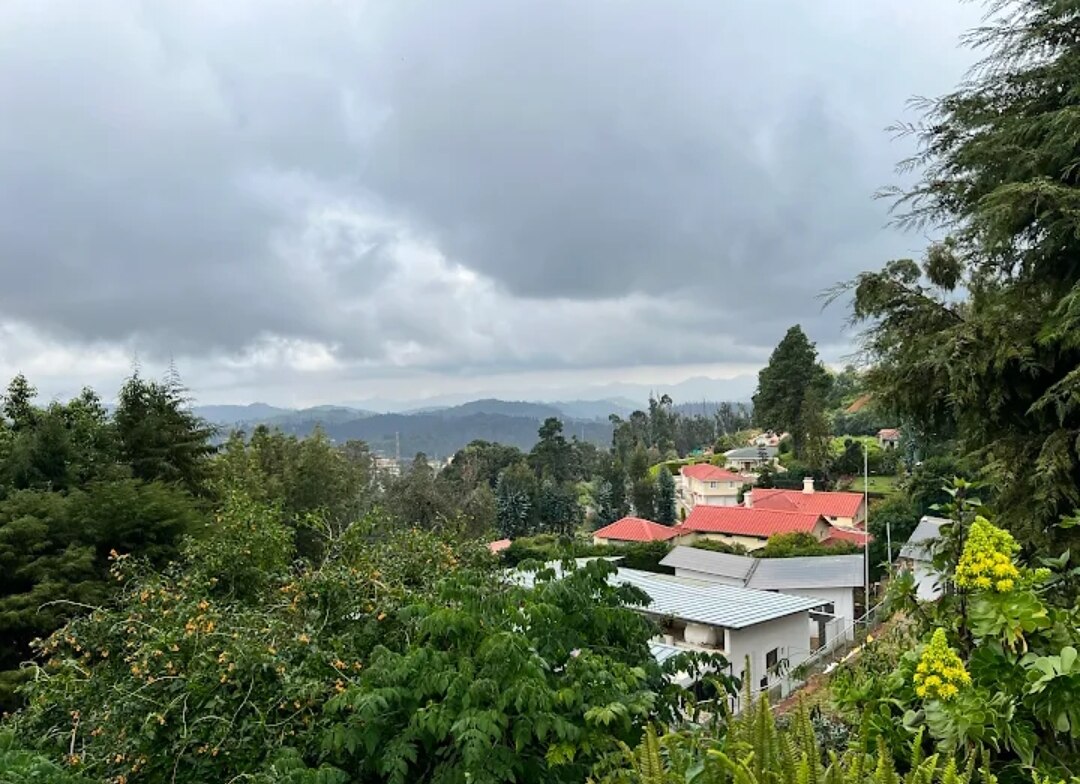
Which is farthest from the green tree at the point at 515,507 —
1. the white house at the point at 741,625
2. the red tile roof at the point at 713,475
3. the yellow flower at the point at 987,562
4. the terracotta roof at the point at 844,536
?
the yellow flower at the point at 987,562

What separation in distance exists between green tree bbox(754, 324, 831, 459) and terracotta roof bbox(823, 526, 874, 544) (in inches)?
414

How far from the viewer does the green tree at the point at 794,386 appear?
40625mm

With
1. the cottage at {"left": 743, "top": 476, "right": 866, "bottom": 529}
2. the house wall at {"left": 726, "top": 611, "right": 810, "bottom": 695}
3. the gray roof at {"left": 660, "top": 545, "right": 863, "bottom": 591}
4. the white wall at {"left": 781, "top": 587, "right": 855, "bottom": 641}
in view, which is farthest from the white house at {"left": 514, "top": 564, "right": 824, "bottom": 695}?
the cottage at {"left": 743, "top": 476, "right": 866, "bottom": 529}

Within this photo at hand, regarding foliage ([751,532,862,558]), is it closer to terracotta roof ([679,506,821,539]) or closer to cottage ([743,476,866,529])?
terracotta roof ([679,506,821,539])

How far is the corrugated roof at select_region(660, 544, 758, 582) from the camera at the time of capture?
72.8ft

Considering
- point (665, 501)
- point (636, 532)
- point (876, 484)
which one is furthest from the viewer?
point (665, 501)

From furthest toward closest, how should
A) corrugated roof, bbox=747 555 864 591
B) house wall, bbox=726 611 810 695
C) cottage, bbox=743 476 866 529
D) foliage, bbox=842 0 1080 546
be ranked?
cottage, bbox=743 476 866 529, corrugated roof, bbox=747 555 864 591, house wall, bbox=726 611 810 695, foliage, bbox=842 0 1080 546

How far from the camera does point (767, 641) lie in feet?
44.9

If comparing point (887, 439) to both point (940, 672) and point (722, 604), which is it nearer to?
point (722, 604)

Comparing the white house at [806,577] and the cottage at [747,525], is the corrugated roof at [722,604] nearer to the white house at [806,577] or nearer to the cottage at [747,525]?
the white house at [806,577]

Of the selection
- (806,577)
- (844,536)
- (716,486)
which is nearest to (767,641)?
(806,577)

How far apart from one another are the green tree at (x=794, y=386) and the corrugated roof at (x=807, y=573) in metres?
19.3

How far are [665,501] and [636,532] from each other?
13495 millimetres

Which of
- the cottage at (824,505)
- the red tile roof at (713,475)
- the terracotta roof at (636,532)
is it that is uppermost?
the red tile roof at (713,475)
